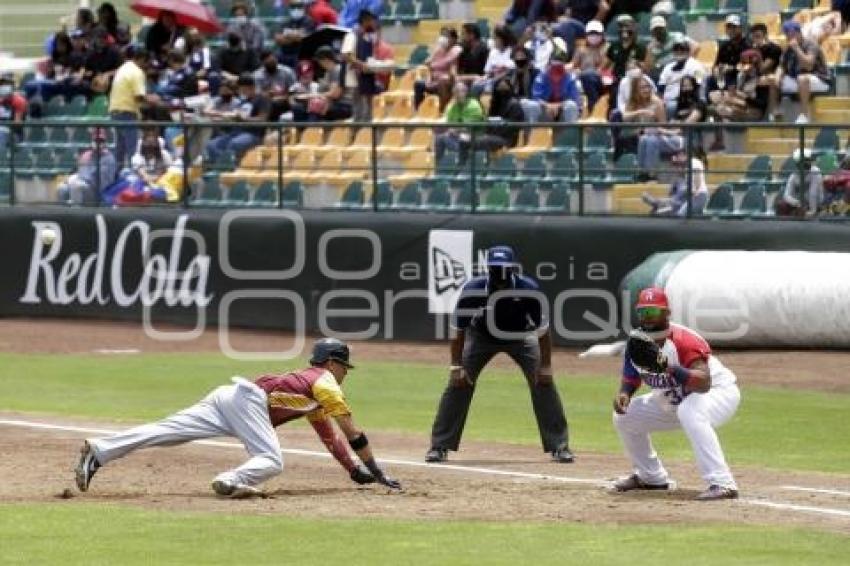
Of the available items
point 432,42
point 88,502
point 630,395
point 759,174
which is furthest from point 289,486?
point 432,42

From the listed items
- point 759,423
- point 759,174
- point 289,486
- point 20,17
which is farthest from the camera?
point 20,17

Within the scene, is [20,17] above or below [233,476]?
above

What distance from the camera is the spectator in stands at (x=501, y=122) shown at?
26.5 meters

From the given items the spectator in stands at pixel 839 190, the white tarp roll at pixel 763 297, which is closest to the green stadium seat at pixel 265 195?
the white tarp roll at pixel 763 297

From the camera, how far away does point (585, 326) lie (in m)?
26.0

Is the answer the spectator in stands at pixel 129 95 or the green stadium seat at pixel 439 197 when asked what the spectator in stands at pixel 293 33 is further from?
the green stadium seat at pixel 439 197

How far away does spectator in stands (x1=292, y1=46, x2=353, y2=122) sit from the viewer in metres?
30.2

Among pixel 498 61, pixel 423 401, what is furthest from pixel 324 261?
pixel 423 401

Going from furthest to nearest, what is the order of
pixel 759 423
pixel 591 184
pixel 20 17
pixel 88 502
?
pixel 20 17 → pixel 591 184 → pixel 759 423 → pixel 88 502

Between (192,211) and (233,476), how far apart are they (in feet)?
50.3

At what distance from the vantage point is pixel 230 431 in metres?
14.6

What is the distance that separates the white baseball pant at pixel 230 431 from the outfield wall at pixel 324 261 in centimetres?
1082

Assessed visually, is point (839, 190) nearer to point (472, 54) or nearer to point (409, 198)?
point (409, 198)

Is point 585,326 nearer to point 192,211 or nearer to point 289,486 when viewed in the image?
point 192,211
